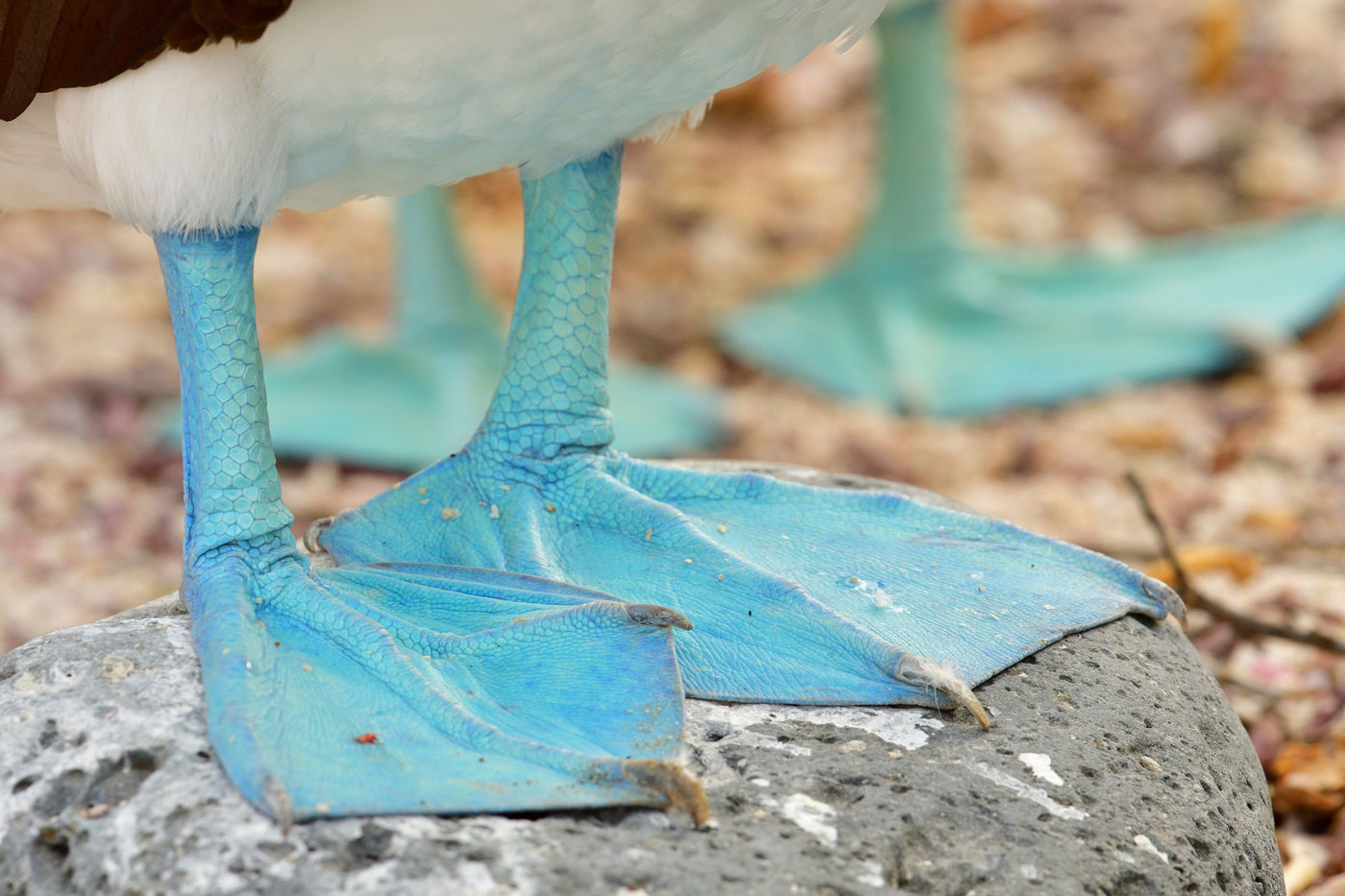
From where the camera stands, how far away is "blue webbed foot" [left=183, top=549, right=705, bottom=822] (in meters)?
1.23

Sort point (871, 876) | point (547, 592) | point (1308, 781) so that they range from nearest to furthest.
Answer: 1. point (871, 876)
2. point (547, 592)
3. point (1308, 781)

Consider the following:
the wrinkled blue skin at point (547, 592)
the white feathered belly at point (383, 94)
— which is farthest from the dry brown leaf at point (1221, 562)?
the white feathered belly at point (383, 94)

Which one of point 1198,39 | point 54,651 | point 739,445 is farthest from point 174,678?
point 1198,39

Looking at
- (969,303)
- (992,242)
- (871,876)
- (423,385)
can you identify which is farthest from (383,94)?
(992,242)

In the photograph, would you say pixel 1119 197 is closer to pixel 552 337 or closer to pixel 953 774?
pixel 552 337

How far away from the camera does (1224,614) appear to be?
2016 millimetres

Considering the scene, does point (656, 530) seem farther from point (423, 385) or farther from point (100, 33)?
point (423, 385)

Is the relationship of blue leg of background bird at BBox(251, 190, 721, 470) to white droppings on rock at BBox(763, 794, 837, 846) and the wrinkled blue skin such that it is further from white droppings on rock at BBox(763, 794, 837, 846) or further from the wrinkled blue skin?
white droppings on rock at BBox(763, 794, 837, 846)

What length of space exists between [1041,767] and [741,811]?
0.95ft

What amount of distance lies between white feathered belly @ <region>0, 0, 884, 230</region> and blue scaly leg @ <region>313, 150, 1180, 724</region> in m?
0.25

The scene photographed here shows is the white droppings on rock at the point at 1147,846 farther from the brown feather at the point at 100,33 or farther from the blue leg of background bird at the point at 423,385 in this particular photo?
the blue leg of background bird at the point at 423,385

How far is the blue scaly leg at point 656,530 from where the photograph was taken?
5.19ft

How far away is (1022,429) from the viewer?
12.5 ft

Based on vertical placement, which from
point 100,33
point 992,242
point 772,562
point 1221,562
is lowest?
point 1221,562
